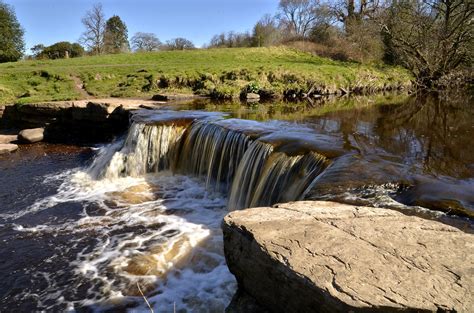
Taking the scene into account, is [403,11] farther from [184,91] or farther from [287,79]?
[184,91]

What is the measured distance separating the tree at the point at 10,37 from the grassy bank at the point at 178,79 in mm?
14412

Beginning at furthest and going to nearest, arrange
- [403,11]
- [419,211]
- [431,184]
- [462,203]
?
[403,11]
[431,184]
[462,203]
[419,211]

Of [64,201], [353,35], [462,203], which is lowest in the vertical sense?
[64,201]

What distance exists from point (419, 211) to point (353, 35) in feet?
108

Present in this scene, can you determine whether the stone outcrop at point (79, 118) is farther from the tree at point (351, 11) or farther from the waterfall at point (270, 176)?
the tree at point (351, 11)

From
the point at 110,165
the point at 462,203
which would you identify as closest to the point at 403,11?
the point at 110,165

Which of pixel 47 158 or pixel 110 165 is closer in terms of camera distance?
pixel 110 165

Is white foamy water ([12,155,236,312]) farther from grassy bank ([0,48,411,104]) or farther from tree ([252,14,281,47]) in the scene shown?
tree ([252,14,281,47])

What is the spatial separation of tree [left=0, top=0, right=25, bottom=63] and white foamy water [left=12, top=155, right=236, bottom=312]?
37836mm

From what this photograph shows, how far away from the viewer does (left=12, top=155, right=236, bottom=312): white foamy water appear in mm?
5230

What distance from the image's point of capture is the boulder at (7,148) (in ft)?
46.8

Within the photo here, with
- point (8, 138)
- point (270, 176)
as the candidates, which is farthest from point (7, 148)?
point (270, 176)

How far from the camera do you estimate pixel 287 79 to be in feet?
78.6

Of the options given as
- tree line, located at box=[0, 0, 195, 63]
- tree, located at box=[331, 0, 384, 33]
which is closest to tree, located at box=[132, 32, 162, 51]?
tree line, located at box=[0, 0, 195, 63]
